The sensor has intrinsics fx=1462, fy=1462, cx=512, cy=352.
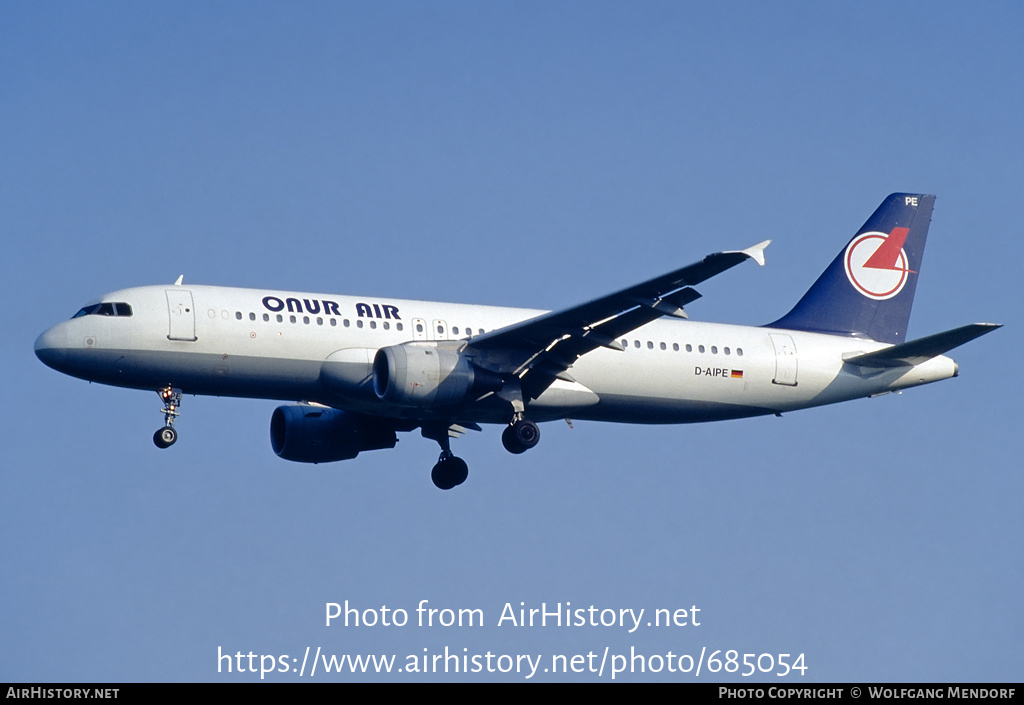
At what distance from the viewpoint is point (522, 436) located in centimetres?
3806

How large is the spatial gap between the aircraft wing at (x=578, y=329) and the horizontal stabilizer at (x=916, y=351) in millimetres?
7817

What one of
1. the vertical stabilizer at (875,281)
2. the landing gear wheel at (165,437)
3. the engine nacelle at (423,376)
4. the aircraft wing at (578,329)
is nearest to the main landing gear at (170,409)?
the landing gear wheel at (165,437)

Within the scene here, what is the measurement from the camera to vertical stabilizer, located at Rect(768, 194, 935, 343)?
144ft

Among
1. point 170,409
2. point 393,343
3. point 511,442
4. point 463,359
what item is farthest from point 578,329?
point 170,409

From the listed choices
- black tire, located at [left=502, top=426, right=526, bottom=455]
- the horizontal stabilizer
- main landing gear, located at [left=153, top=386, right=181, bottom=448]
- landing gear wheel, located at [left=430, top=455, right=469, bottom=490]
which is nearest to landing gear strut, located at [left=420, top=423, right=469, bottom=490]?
landing gear wheel, located at [left=430, top=455, right=469, bottom=490]

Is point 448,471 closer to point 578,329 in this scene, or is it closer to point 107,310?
point 578,329

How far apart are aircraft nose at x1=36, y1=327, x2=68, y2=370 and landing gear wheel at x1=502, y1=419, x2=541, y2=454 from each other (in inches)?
448
